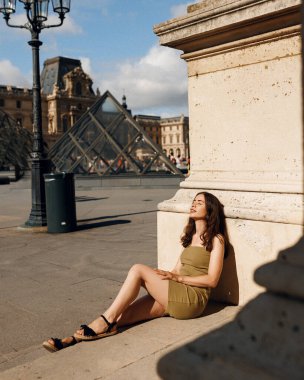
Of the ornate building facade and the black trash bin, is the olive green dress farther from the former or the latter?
the ornate building facade

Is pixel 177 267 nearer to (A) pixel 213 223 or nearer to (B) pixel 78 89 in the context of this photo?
(A) pixel 213 223

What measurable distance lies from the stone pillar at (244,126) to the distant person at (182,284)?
0.15 metres

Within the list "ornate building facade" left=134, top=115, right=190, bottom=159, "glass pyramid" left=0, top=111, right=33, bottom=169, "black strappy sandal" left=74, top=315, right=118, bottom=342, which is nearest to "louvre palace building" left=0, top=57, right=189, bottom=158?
"ornate building facade" left=134, top=115, right=190, bottom=159

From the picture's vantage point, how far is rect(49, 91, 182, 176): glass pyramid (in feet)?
70.5

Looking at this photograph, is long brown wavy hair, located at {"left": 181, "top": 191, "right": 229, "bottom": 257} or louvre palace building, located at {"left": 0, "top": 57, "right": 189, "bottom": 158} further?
louvre palace building, located at {"left": 0, "top": 57, "right": 189, "bottom": 158}

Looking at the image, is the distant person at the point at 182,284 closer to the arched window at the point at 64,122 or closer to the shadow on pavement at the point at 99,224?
the shadow on pavement at the point at 99,224

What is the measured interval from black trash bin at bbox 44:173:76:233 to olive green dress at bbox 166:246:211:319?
5.33 m

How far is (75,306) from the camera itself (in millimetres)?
3992

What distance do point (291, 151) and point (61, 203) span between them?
5.87 meters

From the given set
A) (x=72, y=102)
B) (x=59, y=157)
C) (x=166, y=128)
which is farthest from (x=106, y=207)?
(x=166, y=128)

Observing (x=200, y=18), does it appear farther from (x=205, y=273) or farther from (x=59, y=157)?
(x=59, y=157)

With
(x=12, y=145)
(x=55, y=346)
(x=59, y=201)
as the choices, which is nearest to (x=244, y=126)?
(x=55, y=346)

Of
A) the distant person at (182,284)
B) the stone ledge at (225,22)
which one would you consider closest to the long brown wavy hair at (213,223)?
the distant person at (182,284)

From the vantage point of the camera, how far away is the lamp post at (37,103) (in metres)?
9.17
